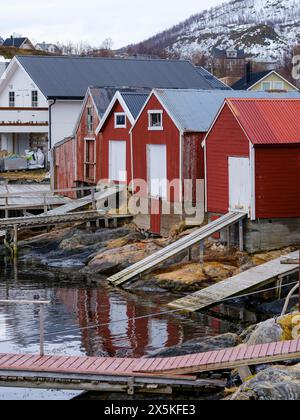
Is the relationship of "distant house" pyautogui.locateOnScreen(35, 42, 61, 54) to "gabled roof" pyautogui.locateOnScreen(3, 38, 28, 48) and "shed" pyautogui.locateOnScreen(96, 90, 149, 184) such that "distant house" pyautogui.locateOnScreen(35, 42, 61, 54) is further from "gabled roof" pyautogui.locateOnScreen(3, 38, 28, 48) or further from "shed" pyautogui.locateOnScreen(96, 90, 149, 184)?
"shed" pyautogui.locateOnScreen(96, 90, 149, 184)

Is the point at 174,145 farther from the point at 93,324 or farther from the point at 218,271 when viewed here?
the point at 93,324

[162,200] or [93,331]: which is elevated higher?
[162,200]

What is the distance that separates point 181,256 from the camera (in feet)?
93.4

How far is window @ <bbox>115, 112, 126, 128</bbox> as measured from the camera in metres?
36.4

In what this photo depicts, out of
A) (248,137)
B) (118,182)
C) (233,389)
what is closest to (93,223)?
(118,182)

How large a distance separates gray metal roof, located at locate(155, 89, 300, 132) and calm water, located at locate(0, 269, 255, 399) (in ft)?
23.2

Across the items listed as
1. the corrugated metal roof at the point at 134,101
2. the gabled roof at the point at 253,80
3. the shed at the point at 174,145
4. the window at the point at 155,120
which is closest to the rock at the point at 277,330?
the shed at the point at 174,145

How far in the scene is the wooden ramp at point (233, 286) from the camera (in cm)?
2327

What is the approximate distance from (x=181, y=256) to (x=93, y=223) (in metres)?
7.63

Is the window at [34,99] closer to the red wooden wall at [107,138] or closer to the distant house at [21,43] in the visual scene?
the red wooden wall at [107,138]

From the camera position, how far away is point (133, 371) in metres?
15.8

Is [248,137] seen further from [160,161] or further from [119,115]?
[119,115]

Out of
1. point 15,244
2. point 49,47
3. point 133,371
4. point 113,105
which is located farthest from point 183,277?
point 49,47

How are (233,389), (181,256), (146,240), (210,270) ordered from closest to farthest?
(233,389), (210,270), (181,256), (146,240)
